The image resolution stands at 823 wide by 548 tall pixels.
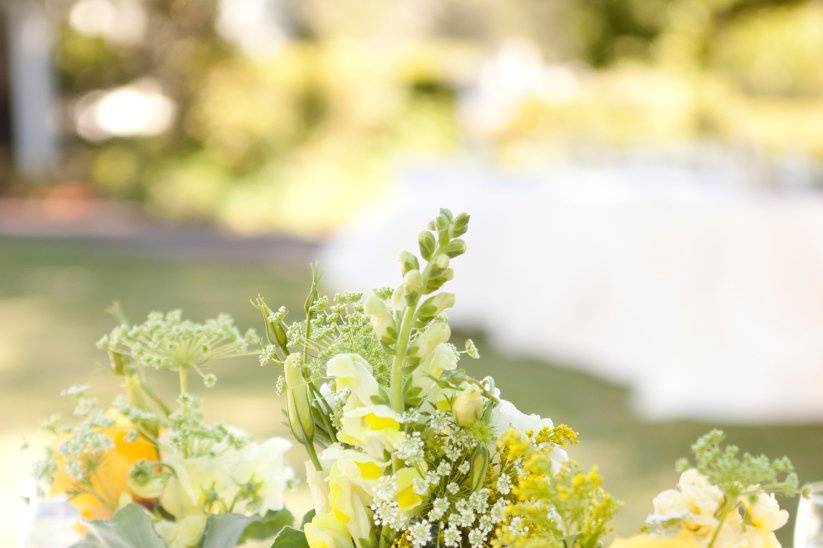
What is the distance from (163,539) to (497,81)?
5678 mm

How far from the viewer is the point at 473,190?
19.8 ft

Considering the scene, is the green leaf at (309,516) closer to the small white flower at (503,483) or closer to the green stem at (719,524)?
the small white flower at (503,483)

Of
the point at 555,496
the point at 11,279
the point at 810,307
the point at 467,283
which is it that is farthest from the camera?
the point at 11,279

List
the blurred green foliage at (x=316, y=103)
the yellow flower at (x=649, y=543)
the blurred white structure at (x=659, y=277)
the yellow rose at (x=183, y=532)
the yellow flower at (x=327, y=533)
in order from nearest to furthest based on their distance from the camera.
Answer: the yellow flower at (x=649, y=543) → the yellow flower at (x=327, y=533) → the yellow rose at (x=183, y=532) → the blurred white structure at (x=659, y=277) → the blurred green foliage at (x=316, y=103)

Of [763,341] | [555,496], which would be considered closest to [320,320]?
[555,496]

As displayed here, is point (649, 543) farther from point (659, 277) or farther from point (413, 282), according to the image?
point (659, 277)

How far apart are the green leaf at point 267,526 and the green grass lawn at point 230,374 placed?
204 millimetres

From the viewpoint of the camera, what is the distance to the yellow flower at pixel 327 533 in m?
0.88

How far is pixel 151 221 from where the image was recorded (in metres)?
12.0

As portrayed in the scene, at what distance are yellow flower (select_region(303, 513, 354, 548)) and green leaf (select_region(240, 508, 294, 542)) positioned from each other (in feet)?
0.59

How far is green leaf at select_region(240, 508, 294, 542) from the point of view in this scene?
3.48ft

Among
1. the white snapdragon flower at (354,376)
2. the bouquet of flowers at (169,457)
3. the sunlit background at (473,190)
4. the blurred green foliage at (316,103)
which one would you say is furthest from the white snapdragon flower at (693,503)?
the blurred green foliage at (316,103)

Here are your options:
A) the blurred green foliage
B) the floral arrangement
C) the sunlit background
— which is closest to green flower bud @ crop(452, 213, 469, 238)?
the floral arrangement

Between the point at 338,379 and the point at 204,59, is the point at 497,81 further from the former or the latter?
the point at 204,59
